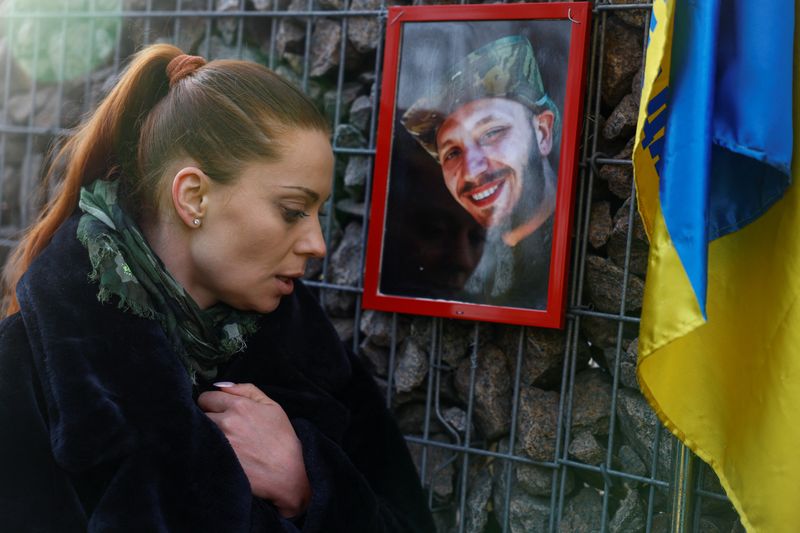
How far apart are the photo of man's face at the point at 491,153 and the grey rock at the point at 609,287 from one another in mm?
253

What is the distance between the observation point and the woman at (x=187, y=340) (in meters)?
1.67

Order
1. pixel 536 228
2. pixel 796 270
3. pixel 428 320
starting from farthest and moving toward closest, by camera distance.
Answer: pixel 428 320
pixel 536 228
pixel 796 270

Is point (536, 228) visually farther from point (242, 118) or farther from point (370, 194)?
point (242, 118)

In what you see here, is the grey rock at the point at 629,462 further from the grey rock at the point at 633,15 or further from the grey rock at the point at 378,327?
the grey rock at the point at 633,15

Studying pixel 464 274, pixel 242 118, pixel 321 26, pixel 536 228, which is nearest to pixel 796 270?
pixel 536 228

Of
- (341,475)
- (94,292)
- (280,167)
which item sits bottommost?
(341,475)

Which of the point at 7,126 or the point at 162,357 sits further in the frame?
the point at 7,126

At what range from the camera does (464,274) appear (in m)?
2.30

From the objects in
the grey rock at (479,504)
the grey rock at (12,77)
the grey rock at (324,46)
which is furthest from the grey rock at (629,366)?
the grey rock at (12,77)

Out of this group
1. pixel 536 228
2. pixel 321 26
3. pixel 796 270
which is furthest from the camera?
pixel 321 26

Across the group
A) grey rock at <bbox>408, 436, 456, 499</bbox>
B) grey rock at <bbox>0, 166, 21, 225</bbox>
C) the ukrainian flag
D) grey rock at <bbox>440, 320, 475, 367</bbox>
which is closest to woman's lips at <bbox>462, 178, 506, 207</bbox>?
grey rock at <bbox>440, 320, 475, 367</bbox>

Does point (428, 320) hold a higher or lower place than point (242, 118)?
lower

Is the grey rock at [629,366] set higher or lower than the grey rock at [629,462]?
higher

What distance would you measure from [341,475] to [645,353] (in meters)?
0.69
